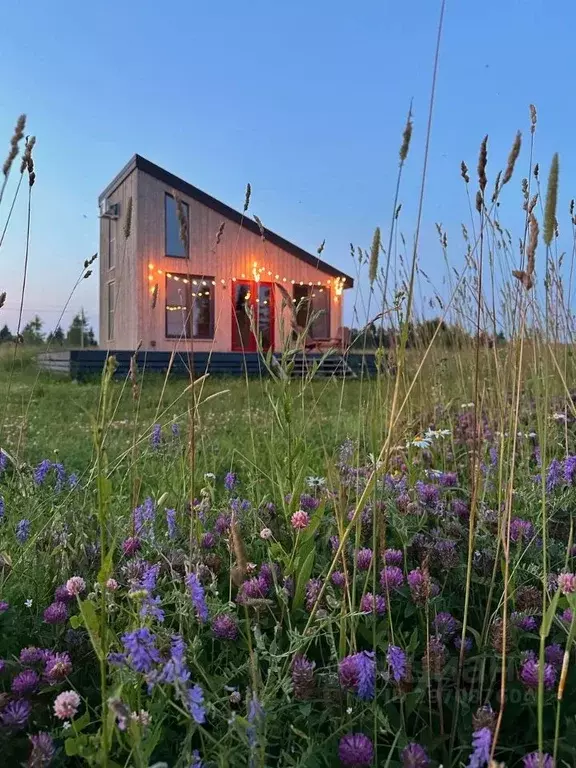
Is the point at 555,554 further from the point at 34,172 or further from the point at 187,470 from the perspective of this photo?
the point at 34,172

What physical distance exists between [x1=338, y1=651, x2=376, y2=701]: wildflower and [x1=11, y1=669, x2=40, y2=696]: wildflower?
415 mm

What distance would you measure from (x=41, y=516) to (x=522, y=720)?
1257 mm

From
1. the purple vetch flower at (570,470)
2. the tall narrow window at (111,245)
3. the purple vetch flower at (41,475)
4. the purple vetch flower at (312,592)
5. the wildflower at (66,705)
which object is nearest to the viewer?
the wildflower at (66,705)

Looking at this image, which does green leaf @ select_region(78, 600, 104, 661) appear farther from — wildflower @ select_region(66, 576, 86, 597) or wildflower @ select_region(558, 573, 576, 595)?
wildflower @ select_region(558, 573, 576, 595)

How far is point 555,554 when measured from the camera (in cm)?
117

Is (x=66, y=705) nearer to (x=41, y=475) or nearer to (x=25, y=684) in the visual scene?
(x=25, y=684)

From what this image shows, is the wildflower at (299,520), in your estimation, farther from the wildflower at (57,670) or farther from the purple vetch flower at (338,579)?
the wildflower at (57,670)

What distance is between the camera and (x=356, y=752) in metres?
0.65

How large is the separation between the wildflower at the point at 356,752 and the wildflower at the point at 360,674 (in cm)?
7

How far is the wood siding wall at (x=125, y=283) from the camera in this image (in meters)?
11.7

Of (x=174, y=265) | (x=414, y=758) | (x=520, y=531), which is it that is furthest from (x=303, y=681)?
(x=174, y=265)

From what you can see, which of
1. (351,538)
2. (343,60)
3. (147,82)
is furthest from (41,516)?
(147,82)

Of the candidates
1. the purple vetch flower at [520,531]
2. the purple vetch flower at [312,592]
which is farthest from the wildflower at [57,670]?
the purple vetch flower at [520,531]

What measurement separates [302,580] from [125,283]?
10.5m
